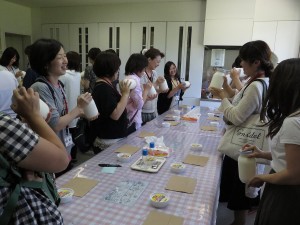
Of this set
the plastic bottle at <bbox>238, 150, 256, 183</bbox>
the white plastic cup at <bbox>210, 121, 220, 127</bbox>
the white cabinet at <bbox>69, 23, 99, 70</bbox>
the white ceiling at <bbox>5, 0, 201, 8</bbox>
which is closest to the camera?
the plastic bottle at <bbox>238, 150, 256, 183</bbox>

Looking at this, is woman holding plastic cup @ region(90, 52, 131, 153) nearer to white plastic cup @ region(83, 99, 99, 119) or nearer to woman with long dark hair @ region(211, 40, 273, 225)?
white plastic cup @ region(83, 99, 99, 119)

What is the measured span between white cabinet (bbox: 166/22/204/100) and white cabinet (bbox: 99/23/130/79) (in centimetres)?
81

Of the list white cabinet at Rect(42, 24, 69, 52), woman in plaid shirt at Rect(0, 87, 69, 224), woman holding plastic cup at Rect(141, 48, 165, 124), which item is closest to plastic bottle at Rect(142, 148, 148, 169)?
woman in plaid shirt at Rect(0, 87, 69, 224)

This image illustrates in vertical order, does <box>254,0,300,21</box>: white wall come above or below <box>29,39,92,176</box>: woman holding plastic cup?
above

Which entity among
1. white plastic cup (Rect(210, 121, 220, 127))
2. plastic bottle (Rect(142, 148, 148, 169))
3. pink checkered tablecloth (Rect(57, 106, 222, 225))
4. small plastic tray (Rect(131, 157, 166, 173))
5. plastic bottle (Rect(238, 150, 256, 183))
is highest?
plastic bottle (Rect(238, 150, 256, 183))

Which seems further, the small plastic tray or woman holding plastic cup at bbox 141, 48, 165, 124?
woman holding plastic cup at bbox 141, 48, 165, 124

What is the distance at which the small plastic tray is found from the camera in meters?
1.33

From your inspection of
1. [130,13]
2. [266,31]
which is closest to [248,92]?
[266,31]

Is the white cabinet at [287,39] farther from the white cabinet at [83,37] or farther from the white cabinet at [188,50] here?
the white cabinet at [83,37]

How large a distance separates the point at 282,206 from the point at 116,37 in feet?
14.6

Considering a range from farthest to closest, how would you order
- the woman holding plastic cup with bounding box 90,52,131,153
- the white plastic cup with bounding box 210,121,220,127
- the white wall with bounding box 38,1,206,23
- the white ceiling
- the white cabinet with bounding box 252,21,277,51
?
1. the white ceiling
2. the white wall with bounding box 38,1,206,23
3. the white cabinet with bounding box 252,21,277,51
4. the white plastic cup with bounding box 210,121,220,127
5. the woman holding plastic cup with bounding box 90,52,131,153

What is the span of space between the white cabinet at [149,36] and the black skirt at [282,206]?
152 inches

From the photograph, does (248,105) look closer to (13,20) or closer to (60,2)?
(60,2)

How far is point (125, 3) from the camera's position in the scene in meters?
4.65
